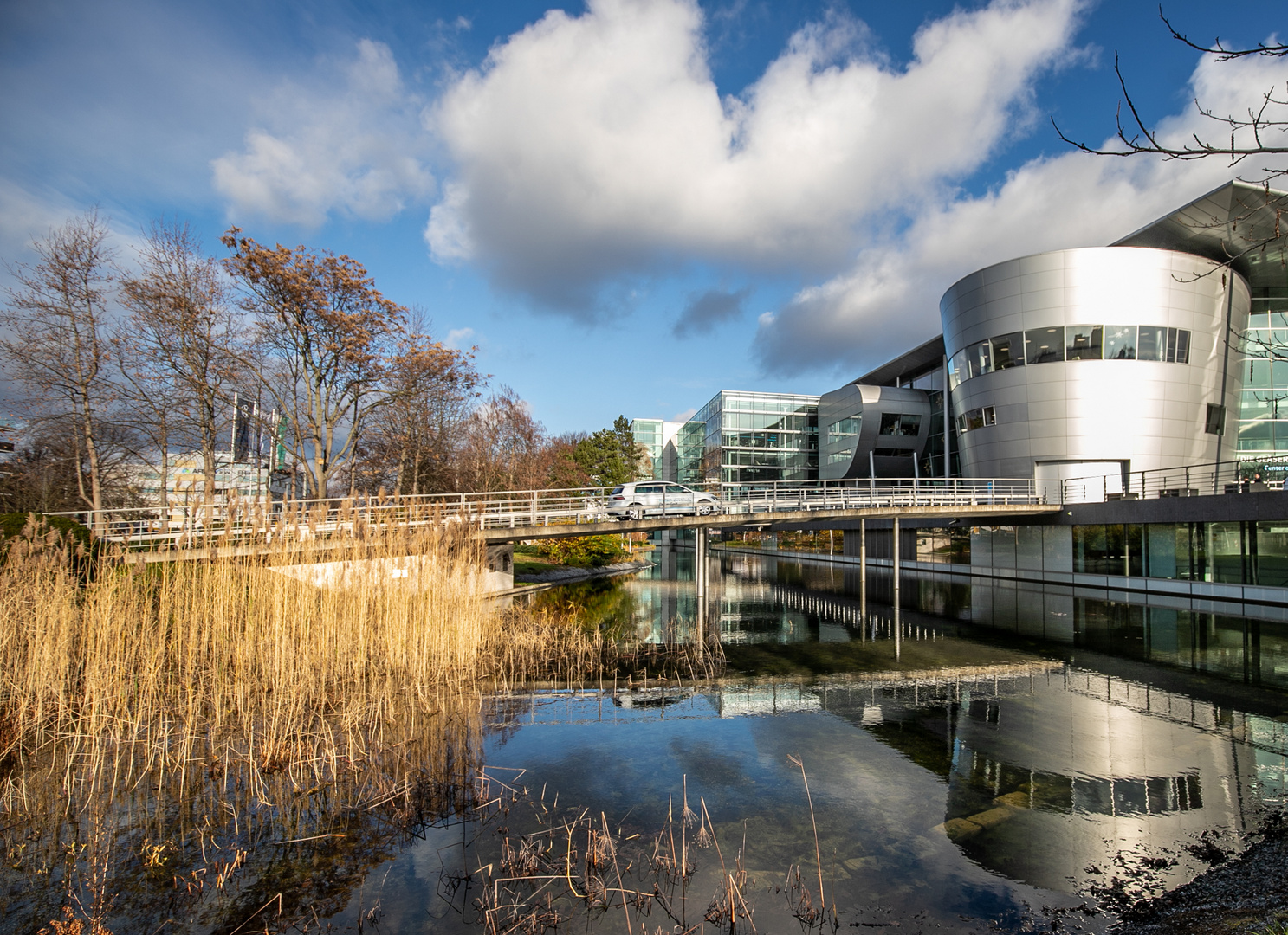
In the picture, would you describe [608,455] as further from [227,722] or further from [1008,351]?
[227,722]

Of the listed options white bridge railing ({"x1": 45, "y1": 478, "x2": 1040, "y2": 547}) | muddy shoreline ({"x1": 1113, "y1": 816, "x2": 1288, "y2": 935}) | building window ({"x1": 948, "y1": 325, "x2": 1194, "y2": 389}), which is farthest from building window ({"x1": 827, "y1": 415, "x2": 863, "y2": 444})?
muddy shoreline ({"x1": 1113, "y1": 816, "x2": 1288, "y2": 935})

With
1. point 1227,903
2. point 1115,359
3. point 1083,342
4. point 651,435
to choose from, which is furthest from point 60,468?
point 651,435

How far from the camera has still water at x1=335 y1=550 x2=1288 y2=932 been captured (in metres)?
4.80

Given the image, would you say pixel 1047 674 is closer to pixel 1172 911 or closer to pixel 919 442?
pixel 1172 911

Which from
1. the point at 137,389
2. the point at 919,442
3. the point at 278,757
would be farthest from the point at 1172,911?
the point at 919,442

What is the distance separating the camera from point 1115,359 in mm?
29609

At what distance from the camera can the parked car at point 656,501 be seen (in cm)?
2470

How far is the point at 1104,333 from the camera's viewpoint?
97.1 ft

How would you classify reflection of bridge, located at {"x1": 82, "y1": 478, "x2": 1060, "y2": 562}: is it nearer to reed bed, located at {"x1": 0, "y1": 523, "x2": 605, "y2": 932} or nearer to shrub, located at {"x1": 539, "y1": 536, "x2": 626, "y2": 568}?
reed bed, located at {"x1": 0, "y1": 523, "x2": 605, "y2": 932}

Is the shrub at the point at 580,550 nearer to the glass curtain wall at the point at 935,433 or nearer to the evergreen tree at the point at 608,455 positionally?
the evergreen tree at the point at 608,455

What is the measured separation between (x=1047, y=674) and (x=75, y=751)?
48.9ft

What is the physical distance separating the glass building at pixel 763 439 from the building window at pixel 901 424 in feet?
46.7

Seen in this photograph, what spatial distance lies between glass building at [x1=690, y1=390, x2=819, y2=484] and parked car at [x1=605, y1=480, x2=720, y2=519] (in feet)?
123

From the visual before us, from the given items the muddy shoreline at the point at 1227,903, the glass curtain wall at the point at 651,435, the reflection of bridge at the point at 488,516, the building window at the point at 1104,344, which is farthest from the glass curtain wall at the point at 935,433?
the glass curtain wall at the point at 651,435
